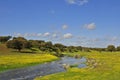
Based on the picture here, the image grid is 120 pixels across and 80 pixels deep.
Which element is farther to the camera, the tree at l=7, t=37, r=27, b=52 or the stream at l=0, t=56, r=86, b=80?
the tree at l=7, t=37, r=27, b=52

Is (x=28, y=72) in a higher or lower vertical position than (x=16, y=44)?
lower

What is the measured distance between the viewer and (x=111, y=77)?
5178cm

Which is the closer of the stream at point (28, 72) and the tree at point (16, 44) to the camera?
the stream at point (28, 72)

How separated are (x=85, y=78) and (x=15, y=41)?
4660 inches

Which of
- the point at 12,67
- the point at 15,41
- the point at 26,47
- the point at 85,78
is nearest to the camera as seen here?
the point at 85,78

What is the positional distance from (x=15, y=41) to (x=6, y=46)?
1142 cm

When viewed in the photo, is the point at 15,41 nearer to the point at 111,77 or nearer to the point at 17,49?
the point at 17,49

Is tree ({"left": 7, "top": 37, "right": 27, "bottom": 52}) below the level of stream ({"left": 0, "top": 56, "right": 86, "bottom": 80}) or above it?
above

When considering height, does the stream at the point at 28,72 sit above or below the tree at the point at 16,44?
below

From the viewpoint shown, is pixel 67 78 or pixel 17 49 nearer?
pixel 67 78

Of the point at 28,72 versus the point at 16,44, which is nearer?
the point at 28,72

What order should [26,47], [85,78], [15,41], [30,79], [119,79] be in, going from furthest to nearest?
[26,47], [15,41], [30,79], [85,78], [119,79]

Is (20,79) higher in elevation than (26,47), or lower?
lower

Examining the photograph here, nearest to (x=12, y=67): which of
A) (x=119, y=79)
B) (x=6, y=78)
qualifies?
(x=6, y=78)
